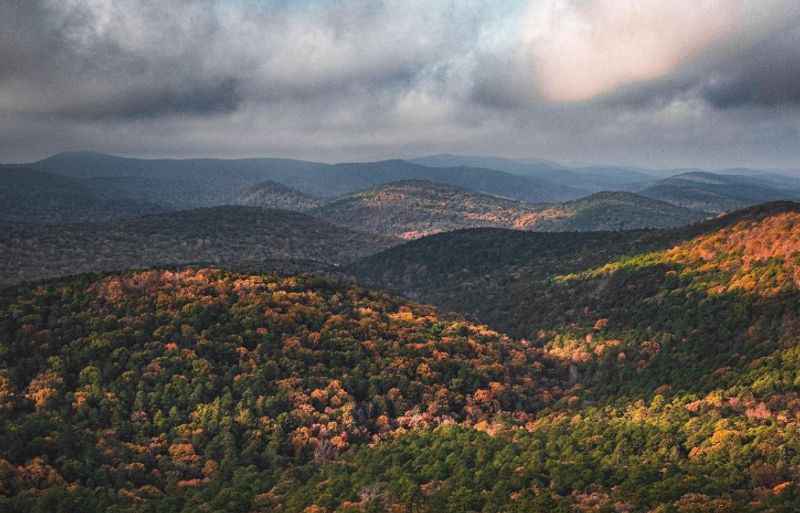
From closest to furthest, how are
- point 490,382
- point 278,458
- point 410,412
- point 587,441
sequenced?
1. point 587,441
2. point 278,458
3. point 410,412
4. point 490,382

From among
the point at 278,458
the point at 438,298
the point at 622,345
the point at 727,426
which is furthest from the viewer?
the point at 438,298

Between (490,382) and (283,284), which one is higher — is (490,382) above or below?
below

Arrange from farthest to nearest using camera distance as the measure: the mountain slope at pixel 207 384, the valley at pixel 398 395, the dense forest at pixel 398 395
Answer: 1. the mountain slope at pixel 207 384
2. the valley at pixel 398 395
3. the dense forest at pixel 398 395

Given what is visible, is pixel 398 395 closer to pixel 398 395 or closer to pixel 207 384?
pixel 398 395

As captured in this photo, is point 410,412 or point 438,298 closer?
point 410,412

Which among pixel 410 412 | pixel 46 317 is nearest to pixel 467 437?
pixel 410 412

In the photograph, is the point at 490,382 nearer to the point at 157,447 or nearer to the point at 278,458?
the point at 278,458

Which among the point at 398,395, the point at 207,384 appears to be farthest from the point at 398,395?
the point at 207,384

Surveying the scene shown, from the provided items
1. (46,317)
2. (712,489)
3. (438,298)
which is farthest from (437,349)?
(438,298)
